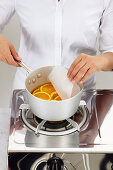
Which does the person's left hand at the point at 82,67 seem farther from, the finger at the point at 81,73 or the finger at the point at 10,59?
the finger at the point at 10,59

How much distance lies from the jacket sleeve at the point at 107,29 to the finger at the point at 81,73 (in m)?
0.29

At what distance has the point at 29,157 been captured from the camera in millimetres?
848

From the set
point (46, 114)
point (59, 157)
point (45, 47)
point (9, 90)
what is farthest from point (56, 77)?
point (9, 90)

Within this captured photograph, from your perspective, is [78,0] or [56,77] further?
[78,0]

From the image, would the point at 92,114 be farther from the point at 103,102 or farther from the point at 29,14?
the point at 29,14

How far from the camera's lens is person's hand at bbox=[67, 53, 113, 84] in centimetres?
90

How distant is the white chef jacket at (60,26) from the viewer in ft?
3.90

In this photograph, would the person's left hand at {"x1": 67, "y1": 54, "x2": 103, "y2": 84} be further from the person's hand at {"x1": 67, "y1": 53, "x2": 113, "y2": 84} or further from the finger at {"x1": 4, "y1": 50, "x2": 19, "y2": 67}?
the finger at {"x1": 4, "y1": 50, "x2": 19, "y2": 67}

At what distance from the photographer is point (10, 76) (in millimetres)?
2418

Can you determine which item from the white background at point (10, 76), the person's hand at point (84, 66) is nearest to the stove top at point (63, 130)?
the person's hand at point (84, 66)

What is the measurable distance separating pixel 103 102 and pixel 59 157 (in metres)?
0.30

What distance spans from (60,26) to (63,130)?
52cm

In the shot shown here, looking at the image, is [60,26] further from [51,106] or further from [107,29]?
[51,106]

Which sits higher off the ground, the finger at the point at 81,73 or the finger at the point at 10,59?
the finger at the point at 10,59
